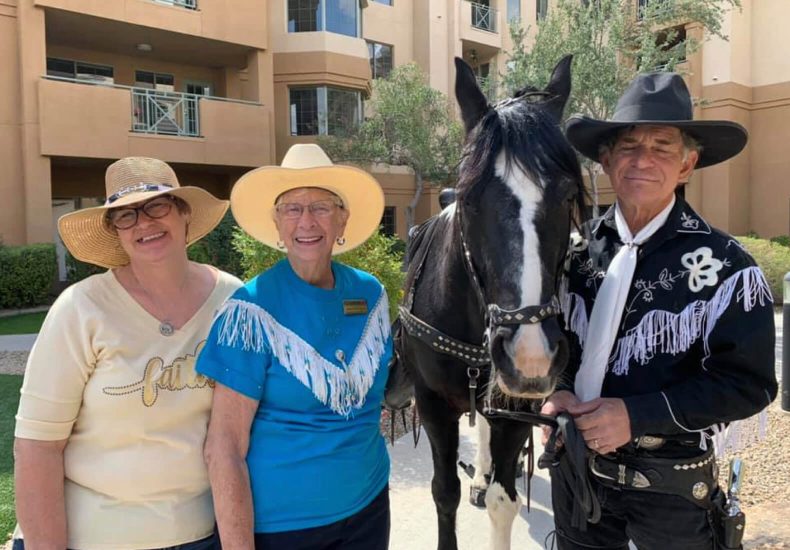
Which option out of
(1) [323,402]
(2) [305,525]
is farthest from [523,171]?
(2) [305,525]

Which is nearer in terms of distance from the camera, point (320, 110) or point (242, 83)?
point (242, 83)

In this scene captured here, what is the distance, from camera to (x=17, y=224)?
577 inches

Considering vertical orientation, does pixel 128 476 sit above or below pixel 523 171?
below

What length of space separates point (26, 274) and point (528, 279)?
1420 cm

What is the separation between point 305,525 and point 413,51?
23.4m

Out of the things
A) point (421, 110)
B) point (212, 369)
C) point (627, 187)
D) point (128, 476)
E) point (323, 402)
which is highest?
point (421, 110)

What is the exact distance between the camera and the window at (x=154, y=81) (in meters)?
18.2

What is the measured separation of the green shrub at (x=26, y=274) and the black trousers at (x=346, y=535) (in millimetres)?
13626

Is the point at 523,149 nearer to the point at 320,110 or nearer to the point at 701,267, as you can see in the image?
the point at 701,267

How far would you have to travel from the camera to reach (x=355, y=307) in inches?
80.1

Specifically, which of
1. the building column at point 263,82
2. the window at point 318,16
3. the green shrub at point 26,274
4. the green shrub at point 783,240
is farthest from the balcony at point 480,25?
the green shrub at point 26,274

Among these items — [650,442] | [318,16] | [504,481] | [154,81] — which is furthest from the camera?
[318,16]

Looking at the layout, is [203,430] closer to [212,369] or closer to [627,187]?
[212,369]

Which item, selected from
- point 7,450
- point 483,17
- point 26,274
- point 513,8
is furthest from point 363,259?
point 513,8
